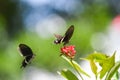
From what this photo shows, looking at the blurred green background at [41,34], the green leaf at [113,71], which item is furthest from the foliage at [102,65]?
the blurred green background at [41,34]

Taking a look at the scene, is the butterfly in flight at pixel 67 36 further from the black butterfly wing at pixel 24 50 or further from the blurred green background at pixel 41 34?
the blurred green background at pixel 41 34

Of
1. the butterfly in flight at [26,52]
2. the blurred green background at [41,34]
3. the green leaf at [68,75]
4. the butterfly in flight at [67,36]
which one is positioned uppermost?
the butterfly in flight at [67,36]

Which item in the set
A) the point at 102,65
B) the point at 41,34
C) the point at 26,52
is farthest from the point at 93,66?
the point at 41,34

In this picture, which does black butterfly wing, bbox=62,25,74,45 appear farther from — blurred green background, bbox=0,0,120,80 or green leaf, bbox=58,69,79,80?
blurred green background, bbox=0,0,120,80

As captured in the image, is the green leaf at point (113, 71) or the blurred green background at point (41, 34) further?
the blurred green background at point (41, 34)

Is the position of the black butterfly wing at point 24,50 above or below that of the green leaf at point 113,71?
below

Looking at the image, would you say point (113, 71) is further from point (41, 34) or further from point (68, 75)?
point (41, 34)

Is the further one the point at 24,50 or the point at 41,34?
the point at 41,34

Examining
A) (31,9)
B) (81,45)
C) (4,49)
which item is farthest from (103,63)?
(31,9)

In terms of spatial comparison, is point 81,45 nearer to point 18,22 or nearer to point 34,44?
point 34,44

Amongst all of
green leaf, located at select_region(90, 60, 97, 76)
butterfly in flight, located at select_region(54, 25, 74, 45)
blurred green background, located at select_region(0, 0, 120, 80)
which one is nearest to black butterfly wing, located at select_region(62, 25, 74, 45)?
butterfly in flight, located at select_region(54, 25, 74, 45)
